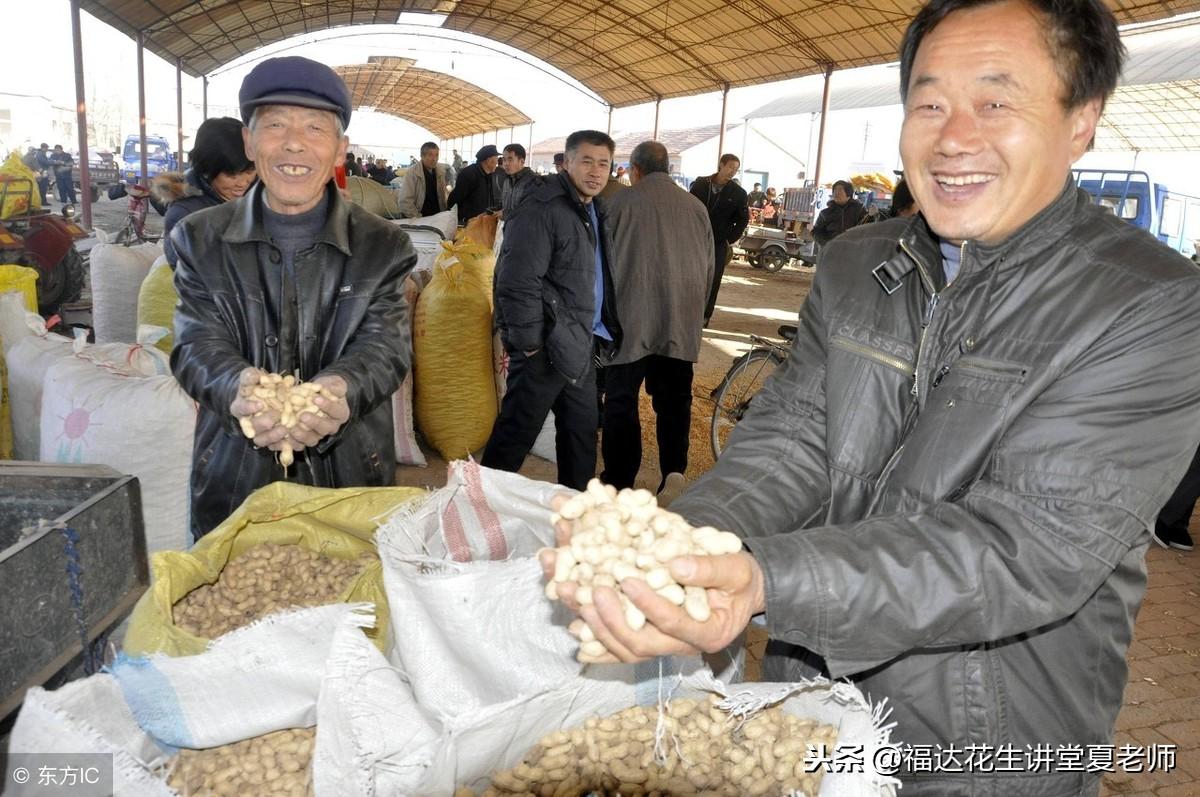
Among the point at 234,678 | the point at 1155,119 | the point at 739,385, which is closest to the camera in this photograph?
the point at 234,678

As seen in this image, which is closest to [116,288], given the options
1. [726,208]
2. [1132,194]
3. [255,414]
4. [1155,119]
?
[255,414]

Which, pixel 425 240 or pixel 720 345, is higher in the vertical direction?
pixel 425 240

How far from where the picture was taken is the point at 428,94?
1657 inches

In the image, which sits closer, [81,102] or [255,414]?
[255,414]

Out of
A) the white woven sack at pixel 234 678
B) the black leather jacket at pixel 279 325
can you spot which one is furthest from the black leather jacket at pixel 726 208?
the white woven sack at pixel 234 678

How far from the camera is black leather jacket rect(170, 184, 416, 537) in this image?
2.26 meters

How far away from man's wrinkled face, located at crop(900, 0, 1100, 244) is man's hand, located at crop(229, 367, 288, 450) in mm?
1515

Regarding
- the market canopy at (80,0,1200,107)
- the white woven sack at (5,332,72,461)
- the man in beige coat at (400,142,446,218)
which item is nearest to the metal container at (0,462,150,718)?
the white woven sack at (5,332,72,461)

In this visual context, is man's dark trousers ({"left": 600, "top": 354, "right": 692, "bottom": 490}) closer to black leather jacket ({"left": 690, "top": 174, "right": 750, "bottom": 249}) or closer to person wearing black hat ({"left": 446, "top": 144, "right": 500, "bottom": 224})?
black leather jacket ({"left": 690, "top": 174, "right": 750, "bottom": 249})

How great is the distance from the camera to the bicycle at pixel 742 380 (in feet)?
18.6

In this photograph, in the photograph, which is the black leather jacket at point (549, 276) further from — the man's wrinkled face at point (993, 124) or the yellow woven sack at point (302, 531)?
the man's wrinkled face at point (993, 124)

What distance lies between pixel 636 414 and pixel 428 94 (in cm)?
4116

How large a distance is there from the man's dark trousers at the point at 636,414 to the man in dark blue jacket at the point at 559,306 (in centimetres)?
32

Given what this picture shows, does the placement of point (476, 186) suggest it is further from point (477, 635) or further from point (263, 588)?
point (477, 635)
